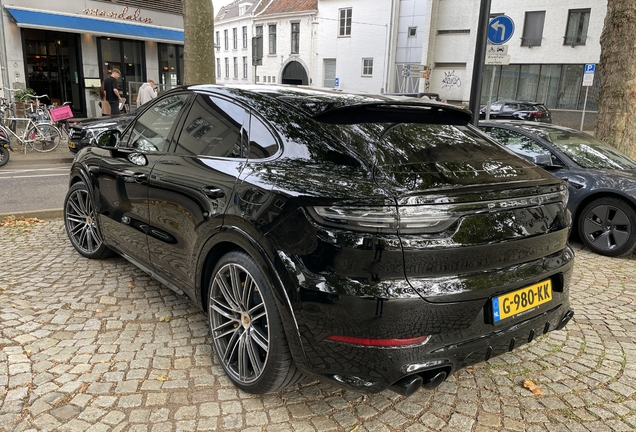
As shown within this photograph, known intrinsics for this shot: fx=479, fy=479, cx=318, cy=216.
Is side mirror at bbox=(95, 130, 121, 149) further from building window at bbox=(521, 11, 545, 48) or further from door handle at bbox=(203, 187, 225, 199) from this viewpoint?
building window at bbox=(521, 11, 545, 48)

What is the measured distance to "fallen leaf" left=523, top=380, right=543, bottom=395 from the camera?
284cm

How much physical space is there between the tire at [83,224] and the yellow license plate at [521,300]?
3.56 meters

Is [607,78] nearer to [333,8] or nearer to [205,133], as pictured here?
[205,133]

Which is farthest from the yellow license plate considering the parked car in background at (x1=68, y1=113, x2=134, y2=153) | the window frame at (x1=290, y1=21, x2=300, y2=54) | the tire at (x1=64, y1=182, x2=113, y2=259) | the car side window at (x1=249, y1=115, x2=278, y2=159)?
the window frame at (x1=290, y1=21, x2=300, y2=54)

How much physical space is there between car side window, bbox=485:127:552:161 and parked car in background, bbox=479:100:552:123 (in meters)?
17.3

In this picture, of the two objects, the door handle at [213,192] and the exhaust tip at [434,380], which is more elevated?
the door handle at [213,192]

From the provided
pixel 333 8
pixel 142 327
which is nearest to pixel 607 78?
pixel 142 327

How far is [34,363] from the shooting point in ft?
9.65

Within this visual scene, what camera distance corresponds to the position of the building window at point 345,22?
131 ft

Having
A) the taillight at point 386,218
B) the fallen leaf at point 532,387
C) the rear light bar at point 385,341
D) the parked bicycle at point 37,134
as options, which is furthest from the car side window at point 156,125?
the parked bicycle at point 37,134

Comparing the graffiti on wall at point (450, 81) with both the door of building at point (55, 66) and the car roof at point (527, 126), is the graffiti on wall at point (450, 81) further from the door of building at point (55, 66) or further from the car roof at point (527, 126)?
the car roof at point (527, 126)

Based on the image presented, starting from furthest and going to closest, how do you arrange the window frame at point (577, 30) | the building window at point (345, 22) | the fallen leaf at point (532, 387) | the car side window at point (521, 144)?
the building window at point (345, 22), the window frame at point (577, 30), the car side window at point (521, 144), the fallen leaf at point (532, 387)

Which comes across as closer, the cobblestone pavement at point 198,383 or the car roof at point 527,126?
the cobblestone pavement at point 198,383

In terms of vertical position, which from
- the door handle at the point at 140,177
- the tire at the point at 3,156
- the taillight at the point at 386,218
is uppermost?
the taillight at the point at 386,218
